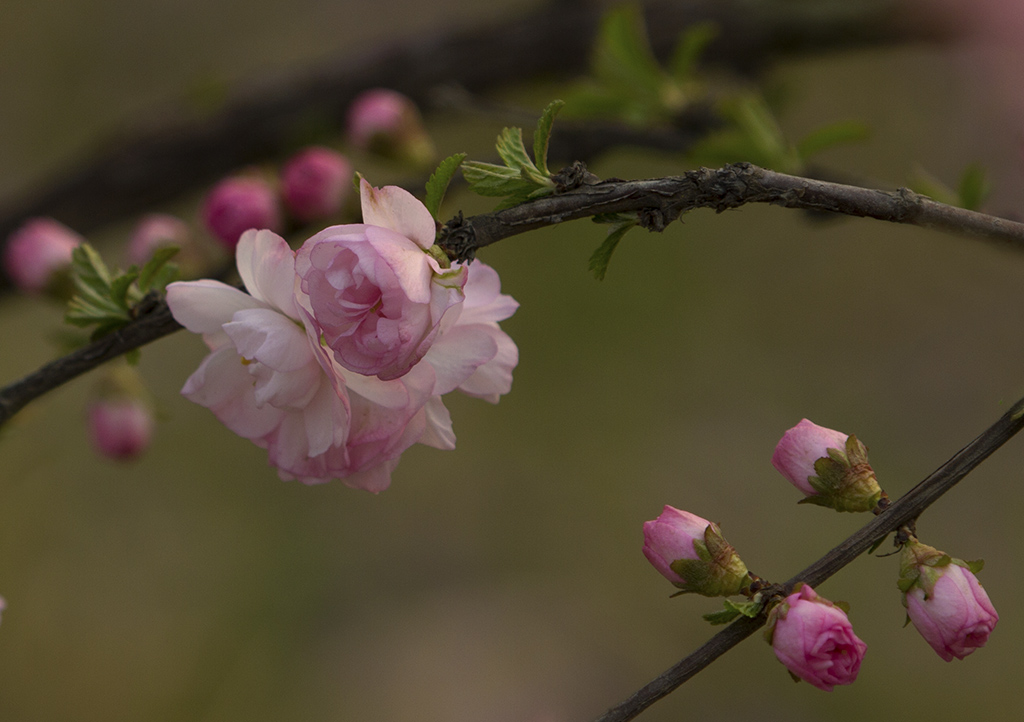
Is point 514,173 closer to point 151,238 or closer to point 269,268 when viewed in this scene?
point 269,268

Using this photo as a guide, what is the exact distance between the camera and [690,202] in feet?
1.12

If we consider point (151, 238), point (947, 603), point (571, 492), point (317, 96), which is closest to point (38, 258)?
point (151, 238)

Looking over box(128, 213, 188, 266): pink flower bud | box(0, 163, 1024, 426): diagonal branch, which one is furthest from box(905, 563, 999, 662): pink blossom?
box(128, 213, 188, 266): pink flower bud

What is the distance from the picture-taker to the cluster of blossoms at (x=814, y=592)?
308 mm

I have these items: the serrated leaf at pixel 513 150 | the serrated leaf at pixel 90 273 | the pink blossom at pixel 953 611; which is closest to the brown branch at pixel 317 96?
the serrated leaf at pixel 90 273

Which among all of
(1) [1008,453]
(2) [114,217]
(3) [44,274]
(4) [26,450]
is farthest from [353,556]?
(1) [1008,453]

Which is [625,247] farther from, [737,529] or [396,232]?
[396,232]

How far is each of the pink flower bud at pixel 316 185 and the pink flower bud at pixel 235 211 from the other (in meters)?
0.04

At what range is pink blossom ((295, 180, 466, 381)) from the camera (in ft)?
0.98

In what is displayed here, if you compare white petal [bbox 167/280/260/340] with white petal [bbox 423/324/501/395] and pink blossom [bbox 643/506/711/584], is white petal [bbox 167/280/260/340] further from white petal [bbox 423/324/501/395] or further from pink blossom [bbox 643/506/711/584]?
pink blossom [bbox 643/506/711/584]

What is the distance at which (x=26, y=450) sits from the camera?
1.33 meters

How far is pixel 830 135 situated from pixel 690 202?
328 mm

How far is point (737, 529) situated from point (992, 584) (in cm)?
38

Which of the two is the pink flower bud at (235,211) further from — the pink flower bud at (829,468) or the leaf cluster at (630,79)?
the pink flower bud at (829,468)
